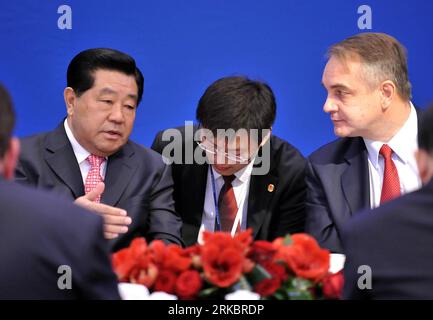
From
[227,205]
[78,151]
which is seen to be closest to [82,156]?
[78,151]

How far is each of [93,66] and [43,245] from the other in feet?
5.39

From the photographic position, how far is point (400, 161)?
9.67 feet

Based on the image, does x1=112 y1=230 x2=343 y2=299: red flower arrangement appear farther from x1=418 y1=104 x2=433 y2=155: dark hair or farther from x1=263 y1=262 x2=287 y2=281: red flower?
x1=418 y1=104 x2=433 y2=155: dark hair

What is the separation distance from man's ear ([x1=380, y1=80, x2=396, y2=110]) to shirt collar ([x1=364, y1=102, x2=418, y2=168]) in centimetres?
11

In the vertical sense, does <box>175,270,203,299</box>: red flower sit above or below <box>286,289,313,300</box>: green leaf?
above

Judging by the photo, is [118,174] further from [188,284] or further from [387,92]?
[188,284]

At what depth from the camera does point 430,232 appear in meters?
1.62

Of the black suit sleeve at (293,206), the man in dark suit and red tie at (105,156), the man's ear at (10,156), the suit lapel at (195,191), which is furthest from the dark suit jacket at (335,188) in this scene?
the man's ear at (10,156)

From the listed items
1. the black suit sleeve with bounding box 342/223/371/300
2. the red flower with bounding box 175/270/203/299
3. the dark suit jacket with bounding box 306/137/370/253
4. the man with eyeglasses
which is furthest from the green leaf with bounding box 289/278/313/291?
the man with eyeglasses

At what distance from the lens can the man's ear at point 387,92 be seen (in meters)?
3.02

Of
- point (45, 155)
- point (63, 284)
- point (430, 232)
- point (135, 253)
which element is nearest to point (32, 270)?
point (63, 284)

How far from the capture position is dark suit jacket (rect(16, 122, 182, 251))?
2.92m
